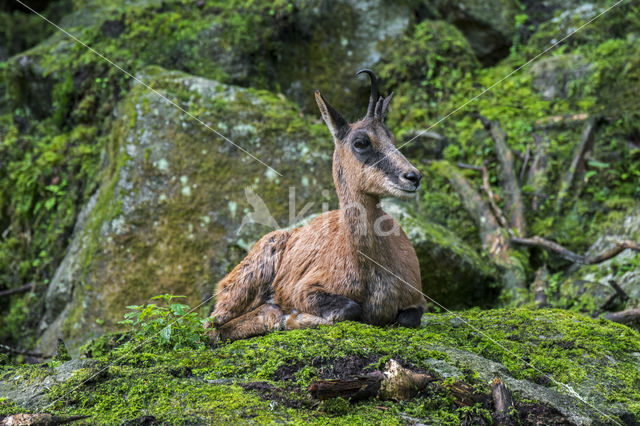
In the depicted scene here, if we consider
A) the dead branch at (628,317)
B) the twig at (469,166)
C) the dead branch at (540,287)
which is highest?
the twig at (469,166)

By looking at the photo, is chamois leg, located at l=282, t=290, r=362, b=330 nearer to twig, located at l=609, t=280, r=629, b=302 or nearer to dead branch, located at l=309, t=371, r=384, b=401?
dead branch, located at l=309, t=371, r=384, b=401

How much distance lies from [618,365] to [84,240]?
7.38 metres

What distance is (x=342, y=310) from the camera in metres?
5.58

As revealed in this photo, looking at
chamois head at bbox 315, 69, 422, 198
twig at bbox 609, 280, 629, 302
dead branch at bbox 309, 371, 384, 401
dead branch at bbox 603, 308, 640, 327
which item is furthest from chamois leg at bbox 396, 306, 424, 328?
twig at bbox 609, 280, 629, 302

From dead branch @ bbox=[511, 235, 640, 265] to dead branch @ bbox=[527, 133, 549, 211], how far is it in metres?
1.34

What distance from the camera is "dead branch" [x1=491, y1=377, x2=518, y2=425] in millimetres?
4051

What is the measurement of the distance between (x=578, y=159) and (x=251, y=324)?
689cm

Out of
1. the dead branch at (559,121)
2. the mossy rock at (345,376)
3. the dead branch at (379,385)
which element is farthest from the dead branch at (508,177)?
the dead branch at (379,385)

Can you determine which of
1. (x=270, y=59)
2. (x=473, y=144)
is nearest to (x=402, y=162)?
(x=473, y=144)

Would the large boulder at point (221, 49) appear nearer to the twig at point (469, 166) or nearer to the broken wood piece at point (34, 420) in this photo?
the twig at point (469, 166)

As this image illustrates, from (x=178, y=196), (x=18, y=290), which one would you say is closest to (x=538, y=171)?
(x=178, y=196)

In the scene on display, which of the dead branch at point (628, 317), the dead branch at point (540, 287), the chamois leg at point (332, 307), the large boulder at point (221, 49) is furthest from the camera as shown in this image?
the large boulder at point (221, 49)

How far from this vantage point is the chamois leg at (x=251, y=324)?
19.6 feet

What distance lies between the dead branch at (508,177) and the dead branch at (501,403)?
5524 mm
